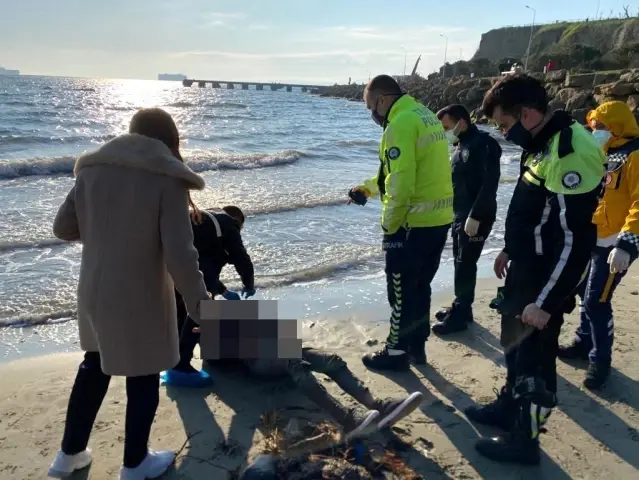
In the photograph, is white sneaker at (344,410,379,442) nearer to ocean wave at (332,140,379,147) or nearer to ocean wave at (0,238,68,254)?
ocean wave at (0,238,68,254)

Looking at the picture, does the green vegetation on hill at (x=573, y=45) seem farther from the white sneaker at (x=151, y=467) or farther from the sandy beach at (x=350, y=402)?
the white sneaker at (x=151, y=467)

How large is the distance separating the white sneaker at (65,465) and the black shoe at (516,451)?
219 centimetres

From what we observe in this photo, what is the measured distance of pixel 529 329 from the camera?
Result: 2.91m

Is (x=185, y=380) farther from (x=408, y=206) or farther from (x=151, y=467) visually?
(x=408, y=206)

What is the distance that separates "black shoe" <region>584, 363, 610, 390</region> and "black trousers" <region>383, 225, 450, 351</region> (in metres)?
1.18

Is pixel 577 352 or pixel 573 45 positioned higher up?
pixel 573 45

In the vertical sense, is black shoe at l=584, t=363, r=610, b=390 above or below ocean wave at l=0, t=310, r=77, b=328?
above

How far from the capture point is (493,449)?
3.09 metres

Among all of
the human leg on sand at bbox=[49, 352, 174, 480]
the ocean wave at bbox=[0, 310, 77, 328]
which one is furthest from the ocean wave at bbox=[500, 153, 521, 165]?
the human leg on sand at bbox=[49, 352, 174, 480]

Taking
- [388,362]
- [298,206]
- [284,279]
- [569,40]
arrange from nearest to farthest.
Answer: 1. [388,362]
2. [284,279]
3. [298,206]
4. [569,40]

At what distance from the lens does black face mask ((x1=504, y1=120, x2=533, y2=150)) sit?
2.74 m

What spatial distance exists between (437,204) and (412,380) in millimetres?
1295

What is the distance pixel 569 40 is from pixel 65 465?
72.7 meters

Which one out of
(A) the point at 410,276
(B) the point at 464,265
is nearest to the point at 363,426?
(A) the point at 410,276
